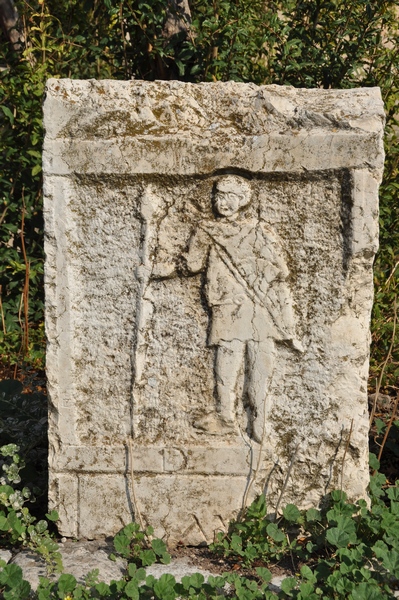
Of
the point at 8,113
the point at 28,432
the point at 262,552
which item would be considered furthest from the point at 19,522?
the point at 8,113

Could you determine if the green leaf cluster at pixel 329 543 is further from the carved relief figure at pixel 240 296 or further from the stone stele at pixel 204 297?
the carved relief figure at pixel 240 296

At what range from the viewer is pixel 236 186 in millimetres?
A: 3119

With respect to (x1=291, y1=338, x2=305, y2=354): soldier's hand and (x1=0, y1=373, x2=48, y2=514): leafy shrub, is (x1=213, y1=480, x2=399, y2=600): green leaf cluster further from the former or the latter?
(x1=0, y1=373, x2=48, y2=514): leafy shrub

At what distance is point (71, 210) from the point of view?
3.18 m

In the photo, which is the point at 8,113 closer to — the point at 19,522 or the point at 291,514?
the point at 19,522

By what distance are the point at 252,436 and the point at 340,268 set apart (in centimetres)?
78

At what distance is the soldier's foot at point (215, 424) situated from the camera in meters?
3.29

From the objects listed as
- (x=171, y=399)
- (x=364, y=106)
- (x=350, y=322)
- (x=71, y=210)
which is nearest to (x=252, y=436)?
(x=171, y=399)

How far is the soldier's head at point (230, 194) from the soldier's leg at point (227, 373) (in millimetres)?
547

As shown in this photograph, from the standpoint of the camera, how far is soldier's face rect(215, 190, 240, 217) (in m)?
3.12

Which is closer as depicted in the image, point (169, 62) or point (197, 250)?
point (197, 250)

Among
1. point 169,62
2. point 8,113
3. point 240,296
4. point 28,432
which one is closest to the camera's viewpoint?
point 240,296

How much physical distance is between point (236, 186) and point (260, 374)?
2.53ft

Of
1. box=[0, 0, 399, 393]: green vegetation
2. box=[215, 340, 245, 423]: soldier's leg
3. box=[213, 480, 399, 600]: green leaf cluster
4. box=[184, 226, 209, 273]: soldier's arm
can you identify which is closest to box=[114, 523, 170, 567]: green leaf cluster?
box=[213, 480, 399, 600]: green leaf cluster
